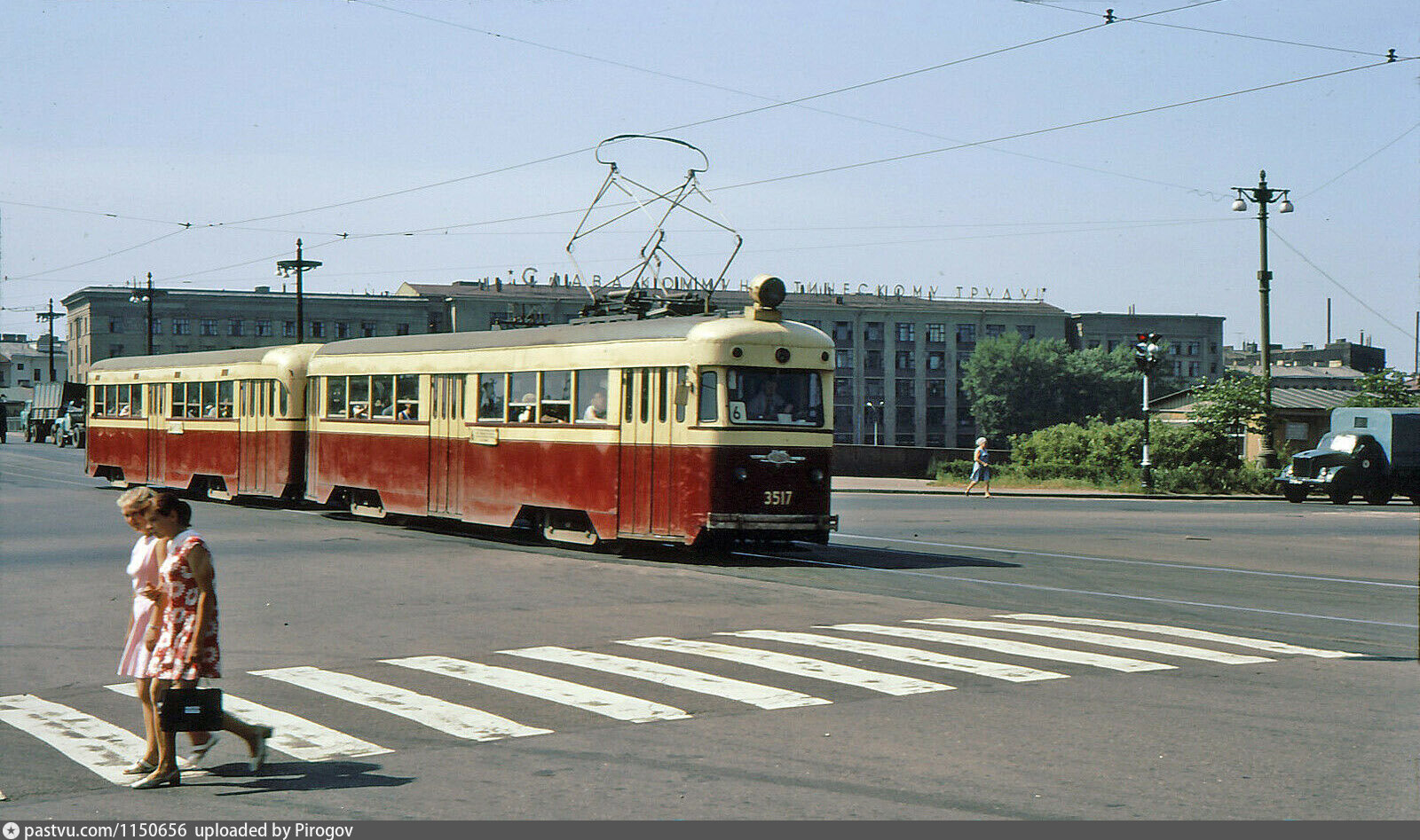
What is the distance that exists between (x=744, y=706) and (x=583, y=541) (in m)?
12.0

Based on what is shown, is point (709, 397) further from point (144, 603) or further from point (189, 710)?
point (189, 710)

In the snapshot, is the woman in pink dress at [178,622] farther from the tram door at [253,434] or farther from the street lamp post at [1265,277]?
the street lamp post at [1265,277]

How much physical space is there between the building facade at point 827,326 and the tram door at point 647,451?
333ft

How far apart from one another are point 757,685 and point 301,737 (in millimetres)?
3026

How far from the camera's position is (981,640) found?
39.3 feet

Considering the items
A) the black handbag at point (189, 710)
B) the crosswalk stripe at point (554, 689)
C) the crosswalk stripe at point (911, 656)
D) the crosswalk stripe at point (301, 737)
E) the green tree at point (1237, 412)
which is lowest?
the crosswalk stripe at point (301, 737)

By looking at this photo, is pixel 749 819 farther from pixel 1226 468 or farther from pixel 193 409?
pixel 1226 468

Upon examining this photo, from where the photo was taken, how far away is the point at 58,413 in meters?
82.4

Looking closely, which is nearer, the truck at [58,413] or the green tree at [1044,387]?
the truck at [58,413]

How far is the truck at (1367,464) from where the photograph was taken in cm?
4088

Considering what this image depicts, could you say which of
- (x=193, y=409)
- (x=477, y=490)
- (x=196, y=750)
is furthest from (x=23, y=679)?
(x=193, y=409)

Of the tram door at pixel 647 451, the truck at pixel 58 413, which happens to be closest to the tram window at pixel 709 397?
the tram door at pixel 647 451

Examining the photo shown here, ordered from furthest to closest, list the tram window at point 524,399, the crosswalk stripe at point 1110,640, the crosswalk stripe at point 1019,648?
the tram window at point 524,399, the crosswalk stripe at point 1110,640, the crosswalk stripe at point 1019,648

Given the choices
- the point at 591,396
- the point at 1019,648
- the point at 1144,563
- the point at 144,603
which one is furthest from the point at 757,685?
the point at 1144,563
